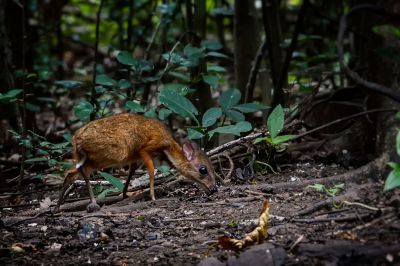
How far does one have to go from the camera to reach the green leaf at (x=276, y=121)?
471cm

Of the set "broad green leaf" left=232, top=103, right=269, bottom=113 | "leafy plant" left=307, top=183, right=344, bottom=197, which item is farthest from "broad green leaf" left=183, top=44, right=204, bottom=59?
"leafy plant" left=307, top=183, right=344, bottom=197

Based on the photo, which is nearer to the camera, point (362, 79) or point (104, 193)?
point (362, 79)

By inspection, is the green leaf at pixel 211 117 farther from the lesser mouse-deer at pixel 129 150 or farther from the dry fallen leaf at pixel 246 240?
the dry fallen leaf at pixel 246 240

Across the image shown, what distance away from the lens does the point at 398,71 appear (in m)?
4.49

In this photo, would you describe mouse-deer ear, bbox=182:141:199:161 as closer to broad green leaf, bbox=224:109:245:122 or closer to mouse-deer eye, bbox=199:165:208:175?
mouse-deer eye, bbox=199:165:208:175

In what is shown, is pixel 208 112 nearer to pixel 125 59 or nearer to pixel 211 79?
pixel 211 79

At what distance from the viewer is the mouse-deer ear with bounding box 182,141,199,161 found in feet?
17.9

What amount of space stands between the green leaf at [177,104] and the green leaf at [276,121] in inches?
24.7

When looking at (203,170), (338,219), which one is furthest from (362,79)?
(203,170)

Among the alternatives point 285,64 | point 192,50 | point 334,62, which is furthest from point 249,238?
point 334,62

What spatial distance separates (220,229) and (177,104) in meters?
1.32

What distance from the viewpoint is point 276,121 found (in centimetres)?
474

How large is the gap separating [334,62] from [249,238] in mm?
4944

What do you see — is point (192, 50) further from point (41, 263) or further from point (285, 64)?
point (41, 263)
